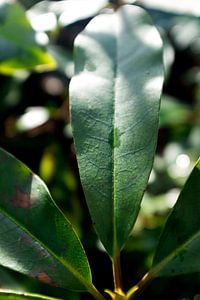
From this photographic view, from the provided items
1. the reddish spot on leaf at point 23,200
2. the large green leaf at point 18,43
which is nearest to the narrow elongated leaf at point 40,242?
the reddish spot on leaf at point 23,200

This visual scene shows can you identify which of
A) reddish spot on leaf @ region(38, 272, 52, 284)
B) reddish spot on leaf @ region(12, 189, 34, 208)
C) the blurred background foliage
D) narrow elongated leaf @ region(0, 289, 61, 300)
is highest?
reddish spot on leaf @ region(12, 189, 34, 208)

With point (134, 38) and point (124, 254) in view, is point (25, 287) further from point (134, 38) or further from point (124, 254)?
point (134, 38)

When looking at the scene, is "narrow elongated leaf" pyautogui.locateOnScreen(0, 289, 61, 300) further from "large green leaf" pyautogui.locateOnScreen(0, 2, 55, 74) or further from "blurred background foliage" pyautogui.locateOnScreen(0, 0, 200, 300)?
"large green leaf" pyautogui.locateOnScreen(0, 2, 55, 74)

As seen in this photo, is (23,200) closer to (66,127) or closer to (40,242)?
(40,242)

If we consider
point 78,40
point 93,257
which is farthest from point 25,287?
point 78,40

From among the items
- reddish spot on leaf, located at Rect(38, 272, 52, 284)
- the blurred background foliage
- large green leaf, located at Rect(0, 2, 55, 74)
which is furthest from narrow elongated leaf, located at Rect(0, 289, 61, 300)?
large green leaf, located at Rect(0, 2, 55, 74)

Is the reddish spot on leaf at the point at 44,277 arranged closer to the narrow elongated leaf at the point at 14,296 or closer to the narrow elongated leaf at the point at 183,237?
the narrow elongated leaf at the point at 14,296

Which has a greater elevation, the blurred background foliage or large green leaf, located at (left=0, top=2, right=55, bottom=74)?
large green leaf, located at (left=0, top=2, right=55, bottom=74)

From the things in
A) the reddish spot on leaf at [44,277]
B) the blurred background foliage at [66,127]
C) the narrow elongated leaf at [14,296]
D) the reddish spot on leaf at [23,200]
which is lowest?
the blurred background foliage at [66,127]
